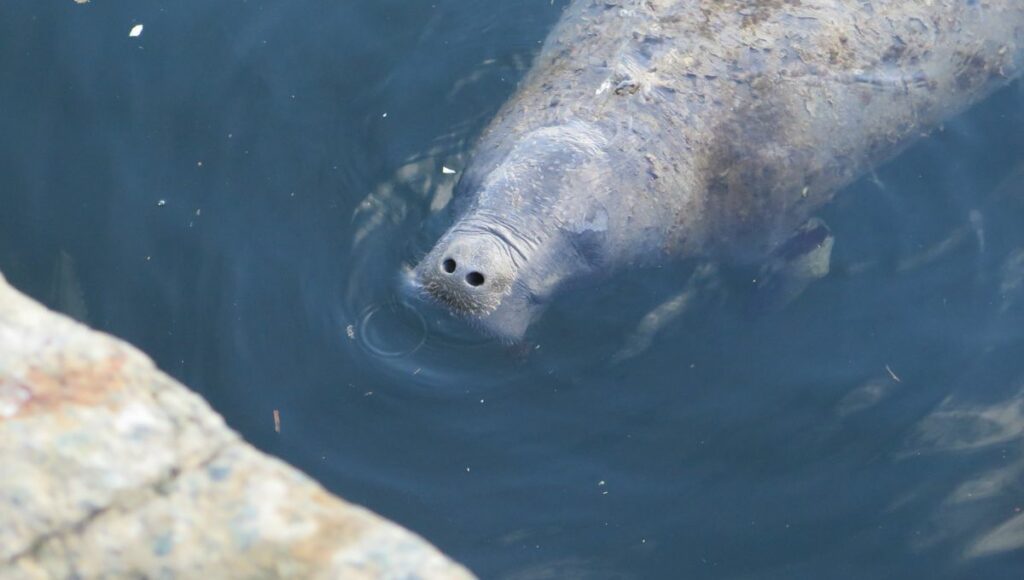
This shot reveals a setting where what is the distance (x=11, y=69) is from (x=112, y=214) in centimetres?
123

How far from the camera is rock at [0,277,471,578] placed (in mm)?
3209

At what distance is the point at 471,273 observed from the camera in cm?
547

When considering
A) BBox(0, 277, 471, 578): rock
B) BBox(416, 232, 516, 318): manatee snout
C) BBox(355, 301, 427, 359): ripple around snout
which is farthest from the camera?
BBox(355, 301, 427, 359): ripple around snout

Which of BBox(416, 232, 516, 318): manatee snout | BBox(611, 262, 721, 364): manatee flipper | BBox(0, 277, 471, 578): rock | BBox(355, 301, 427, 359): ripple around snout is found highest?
BBox(611, 262, 721, 364): manatee flipper

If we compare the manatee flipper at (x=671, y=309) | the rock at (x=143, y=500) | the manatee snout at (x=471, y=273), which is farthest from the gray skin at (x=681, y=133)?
the rock at (x=143, y=500)

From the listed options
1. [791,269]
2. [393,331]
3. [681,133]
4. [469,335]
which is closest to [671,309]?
[791,269]

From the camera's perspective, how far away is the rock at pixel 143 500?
3209 mm

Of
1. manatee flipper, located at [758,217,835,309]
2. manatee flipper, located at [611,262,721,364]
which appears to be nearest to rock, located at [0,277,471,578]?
manatee flipper, located at [611,262,721,364]

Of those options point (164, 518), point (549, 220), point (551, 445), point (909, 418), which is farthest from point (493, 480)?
point (164, 518)

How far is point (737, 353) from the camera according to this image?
6629mm

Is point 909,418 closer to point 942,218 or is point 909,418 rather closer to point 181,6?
point 942,218

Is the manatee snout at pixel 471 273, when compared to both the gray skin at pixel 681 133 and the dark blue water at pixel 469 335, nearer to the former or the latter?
the gray skin at pixel 681 133

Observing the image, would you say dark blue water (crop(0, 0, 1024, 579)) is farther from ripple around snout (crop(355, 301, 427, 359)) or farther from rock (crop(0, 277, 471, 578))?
rock (crop(0, 277, 471, 578))

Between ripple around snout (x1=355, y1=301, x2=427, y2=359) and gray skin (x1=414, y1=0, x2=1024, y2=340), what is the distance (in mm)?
359
